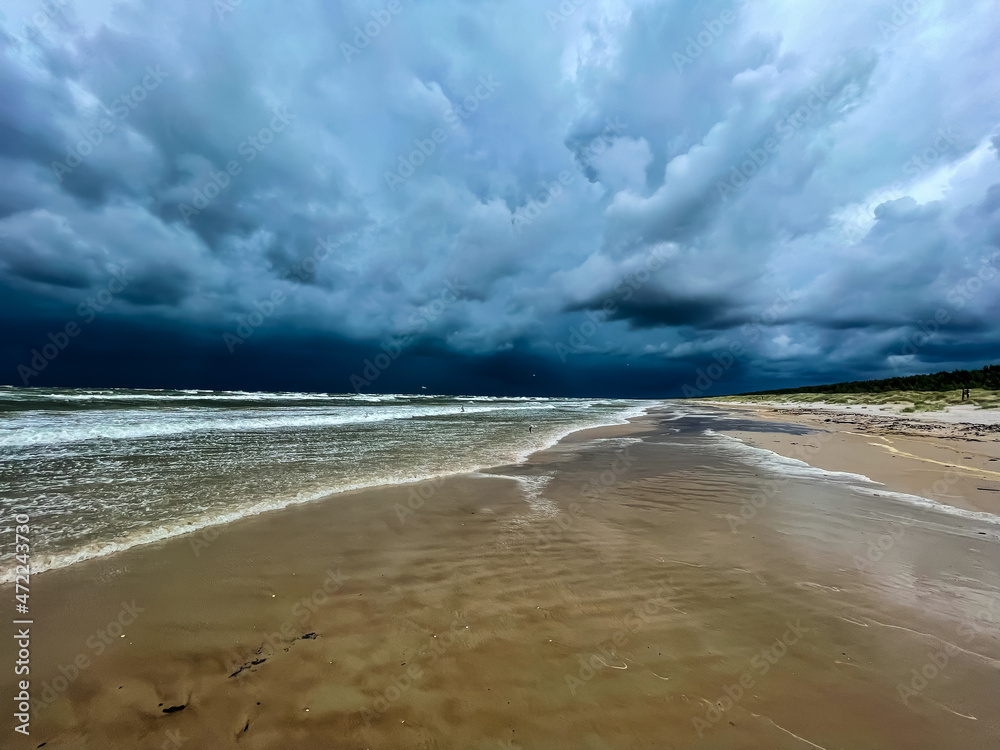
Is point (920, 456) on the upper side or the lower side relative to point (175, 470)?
lower

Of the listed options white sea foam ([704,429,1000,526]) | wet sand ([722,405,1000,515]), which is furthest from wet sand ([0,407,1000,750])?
wet sand ([722,405,1000,515])

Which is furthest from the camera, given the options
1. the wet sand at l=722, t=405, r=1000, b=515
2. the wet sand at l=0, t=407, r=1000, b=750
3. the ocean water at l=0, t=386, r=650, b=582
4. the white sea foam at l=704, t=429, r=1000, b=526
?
the wet sand at l=722, t=405, r=1000, b=515

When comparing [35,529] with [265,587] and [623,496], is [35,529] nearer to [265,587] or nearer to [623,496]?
[265,587]

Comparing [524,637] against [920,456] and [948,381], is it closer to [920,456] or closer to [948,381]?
[920,456]

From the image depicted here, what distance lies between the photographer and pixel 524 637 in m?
4.25

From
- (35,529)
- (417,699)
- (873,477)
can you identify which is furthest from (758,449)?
(35,529)

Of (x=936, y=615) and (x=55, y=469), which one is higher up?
(x=55, y=469)

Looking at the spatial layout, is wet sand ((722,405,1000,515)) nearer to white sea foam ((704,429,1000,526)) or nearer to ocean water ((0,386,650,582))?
white sea foam ((704,429,1000,526))

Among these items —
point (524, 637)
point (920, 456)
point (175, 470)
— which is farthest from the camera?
point (920, 456)

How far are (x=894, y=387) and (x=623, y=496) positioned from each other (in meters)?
91.2

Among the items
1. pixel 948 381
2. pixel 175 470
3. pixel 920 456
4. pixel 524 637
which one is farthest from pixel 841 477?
pixel 948 381

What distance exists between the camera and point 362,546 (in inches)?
258

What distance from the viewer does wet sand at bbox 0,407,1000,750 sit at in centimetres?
316

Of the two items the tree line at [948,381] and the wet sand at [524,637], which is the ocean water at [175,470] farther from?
the tree line at [948,381]
